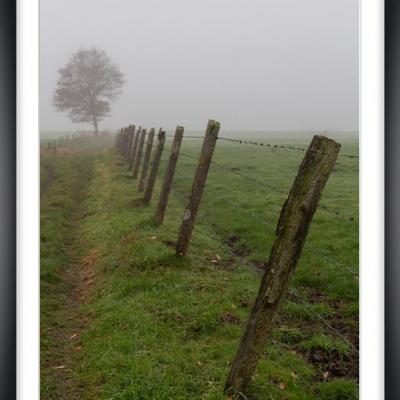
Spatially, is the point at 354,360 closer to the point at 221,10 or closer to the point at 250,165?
the point at 221,10

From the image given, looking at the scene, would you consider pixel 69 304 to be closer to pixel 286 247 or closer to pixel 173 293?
pixel 173 293

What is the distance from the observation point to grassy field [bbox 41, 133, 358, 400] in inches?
108

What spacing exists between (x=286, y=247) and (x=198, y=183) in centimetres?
194

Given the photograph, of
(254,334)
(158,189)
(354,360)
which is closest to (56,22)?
(254,334)

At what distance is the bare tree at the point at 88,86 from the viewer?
3381 mm

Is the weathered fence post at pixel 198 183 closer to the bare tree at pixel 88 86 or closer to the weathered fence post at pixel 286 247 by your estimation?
the bare tree at pixel 88 86

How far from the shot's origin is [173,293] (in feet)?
11.7

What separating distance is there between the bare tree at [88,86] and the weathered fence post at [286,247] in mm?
1765

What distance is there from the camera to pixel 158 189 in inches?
244

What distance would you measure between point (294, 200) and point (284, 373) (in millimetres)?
1021
